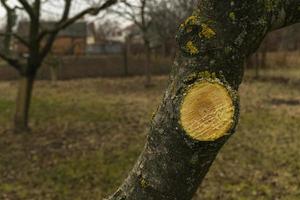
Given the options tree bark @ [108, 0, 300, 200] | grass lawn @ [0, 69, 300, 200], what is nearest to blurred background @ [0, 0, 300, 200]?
grass lawn @ [0, 69, 300, 200]

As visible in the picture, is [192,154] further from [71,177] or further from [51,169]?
[51,169]

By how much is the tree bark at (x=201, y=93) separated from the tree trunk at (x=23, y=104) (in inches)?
388

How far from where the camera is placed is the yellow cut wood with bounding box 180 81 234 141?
1.66m

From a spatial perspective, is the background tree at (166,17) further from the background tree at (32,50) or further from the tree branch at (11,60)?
the tree branch at (11,60)

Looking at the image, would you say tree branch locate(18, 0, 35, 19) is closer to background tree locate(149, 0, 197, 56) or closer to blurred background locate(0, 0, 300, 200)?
blurred background locate(0, 0, 300, 200)

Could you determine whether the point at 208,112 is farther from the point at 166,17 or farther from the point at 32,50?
the point at 166,17

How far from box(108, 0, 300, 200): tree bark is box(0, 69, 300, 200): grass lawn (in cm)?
510

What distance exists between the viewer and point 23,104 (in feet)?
37.3

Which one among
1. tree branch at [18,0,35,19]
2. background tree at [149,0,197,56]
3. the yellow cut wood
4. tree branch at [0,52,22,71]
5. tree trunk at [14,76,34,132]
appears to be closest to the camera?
the yellow cut wood

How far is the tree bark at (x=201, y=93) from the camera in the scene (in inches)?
65.9

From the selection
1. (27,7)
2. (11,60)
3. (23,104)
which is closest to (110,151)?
(23,104)

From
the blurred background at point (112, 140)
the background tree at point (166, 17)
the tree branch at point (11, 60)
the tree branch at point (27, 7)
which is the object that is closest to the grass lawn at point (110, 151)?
the blurred background at point (112, 140)

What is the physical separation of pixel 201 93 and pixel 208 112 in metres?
0.08

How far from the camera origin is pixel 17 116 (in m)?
11.3
